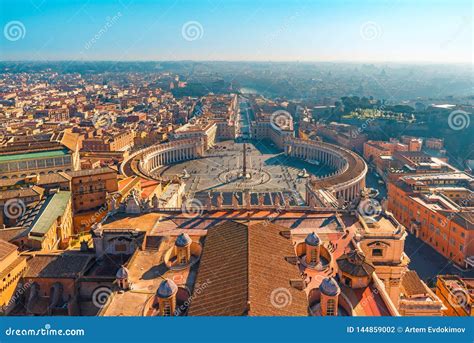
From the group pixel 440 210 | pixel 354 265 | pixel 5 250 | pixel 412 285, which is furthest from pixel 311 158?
pixel 5 250

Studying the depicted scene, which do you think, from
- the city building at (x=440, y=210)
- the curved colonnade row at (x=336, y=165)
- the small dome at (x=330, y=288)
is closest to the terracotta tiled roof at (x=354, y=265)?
the small dome at (x=330, y=288)

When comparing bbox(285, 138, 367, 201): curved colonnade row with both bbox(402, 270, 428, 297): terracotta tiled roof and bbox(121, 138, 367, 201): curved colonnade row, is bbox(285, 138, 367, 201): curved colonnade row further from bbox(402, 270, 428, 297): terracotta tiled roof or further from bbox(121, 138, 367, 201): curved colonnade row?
bbox(402, 270, 428, 297): terracotta tiled roof

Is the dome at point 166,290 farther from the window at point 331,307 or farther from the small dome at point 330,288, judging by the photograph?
the window at point 331,307

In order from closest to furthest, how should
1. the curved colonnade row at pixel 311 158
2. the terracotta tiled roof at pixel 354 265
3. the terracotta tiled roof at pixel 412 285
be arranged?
the terracotta tiled roof at pixel 354 265, the terracotta tiled roof at pixel 412 285, the curved colonnade row at pixel 311 158

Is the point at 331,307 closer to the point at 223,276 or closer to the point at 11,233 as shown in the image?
the point at 223,276

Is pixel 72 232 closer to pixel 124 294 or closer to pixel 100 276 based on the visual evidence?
pixel 100 276

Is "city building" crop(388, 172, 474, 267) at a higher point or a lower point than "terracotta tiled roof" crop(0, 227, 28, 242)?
lower

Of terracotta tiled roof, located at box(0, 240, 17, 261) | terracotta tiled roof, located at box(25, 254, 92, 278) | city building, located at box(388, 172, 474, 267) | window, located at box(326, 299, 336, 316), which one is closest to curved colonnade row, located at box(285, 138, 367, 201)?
city building, located at box(388, 172, 474, 267)

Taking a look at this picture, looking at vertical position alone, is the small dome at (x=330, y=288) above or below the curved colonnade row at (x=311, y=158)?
above
